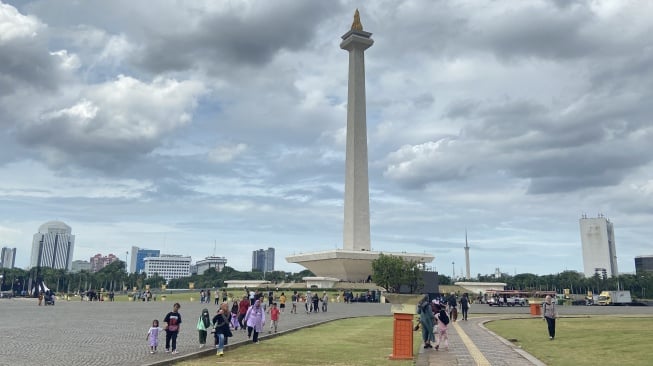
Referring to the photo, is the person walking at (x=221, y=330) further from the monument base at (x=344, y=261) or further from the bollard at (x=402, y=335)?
the monument base at (x=344, y=261)

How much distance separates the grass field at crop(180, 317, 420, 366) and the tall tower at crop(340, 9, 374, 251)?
5993 cm

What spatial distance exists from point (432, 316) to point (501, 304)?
38.2 m

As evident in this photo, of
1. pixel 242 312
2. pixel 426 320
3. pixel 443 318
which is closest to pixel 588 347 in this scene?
pixel 443 318

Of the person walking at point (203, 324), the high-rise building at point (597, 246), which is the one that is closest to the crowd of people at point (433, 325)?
the person walking at point (203, 324)

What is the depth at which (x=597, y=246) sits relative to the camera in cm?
18525

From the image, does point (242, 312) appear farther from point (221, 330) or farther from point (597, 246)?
point (597, 246)

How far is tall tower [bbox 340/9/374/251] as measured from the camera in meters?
81.1

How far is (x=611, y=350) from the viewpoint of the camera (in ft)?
47.1

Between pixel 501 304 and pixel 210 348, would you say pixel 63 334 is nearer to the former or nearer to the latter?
pixel 210 348

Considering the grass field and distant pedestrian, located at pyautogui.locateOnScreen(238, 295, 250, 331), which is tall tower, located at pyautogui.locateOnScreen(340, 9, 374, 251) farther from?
the grass field

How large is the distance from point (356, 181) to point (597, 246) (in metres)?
138

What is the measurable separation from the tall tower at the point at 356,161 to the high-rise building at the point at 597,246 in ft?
428

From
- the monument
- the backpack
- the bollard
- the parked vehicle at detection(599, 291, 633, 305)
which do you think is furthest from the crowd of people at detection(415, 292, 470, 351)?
the monument

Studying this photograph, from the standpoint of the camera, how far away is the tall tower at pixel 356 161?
81.1 m
